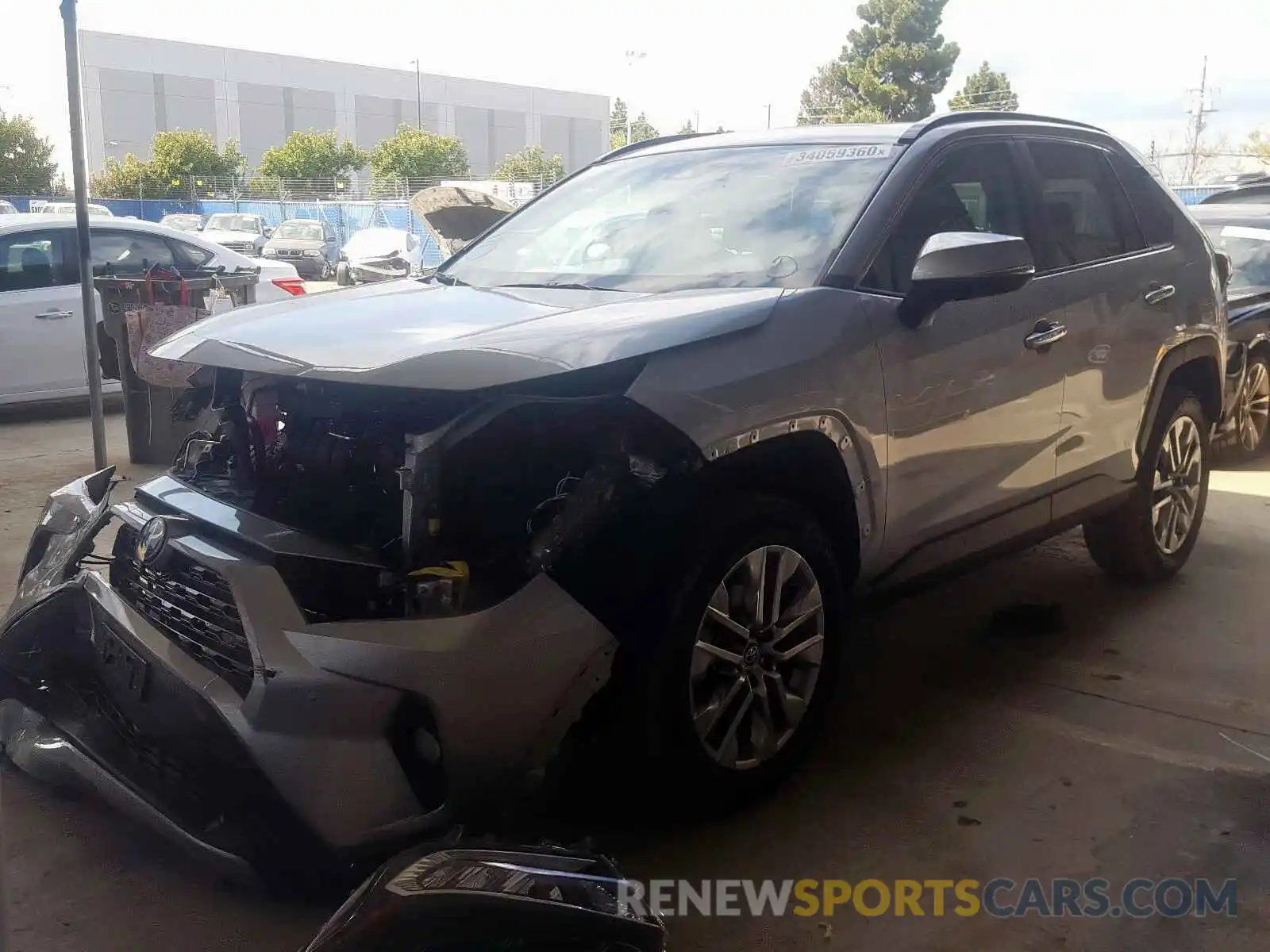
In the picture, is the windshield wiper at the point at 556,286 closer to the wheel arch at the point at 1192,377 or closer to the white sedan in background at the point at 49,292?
the wheel arch at the point at 1192,377

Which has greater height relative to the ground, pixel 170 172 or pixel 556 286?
pixel 170 172

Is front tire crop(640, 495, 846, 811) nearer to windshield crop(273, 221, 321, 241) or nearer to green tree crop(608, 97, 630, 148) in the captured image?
windshield crop(273, 221, 321, 241)

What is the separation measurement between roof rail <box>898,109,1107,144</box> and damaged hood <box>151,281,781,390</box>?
94 centimetres

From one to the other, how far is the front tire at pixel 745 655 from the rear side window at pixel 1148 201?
7.50 ft

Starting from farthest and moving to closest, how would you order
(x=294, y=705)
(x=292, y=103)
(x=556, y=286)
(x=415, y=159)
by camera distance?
(x=292, y=103) < (x=415, y=159) < (x=556, y=286) < (x=294, y=705)

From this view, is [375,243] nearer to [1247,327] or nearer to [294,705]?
[1247,327]

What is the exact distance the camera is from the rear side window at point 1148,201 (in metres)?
4.46

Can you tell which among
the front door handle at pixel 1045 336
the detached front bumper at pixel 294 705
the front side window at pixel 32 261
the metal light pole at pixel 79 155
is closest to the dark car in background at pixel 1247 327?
the front door handle at pixel 1045 336

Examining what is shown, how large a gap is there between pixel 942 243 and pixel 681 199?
3.06 feet

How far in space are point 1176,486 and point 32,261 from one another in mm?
7507

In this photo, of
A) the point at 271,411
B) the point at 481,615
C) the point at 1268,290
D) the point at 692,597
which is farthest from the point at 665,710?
the point at 1268,290

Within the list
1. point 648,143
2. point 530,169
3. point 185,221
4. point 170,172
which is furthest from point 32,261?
point 530,169

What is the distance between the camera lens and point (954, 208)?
366 centimetres

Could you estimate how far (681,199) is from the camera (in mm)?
3760
